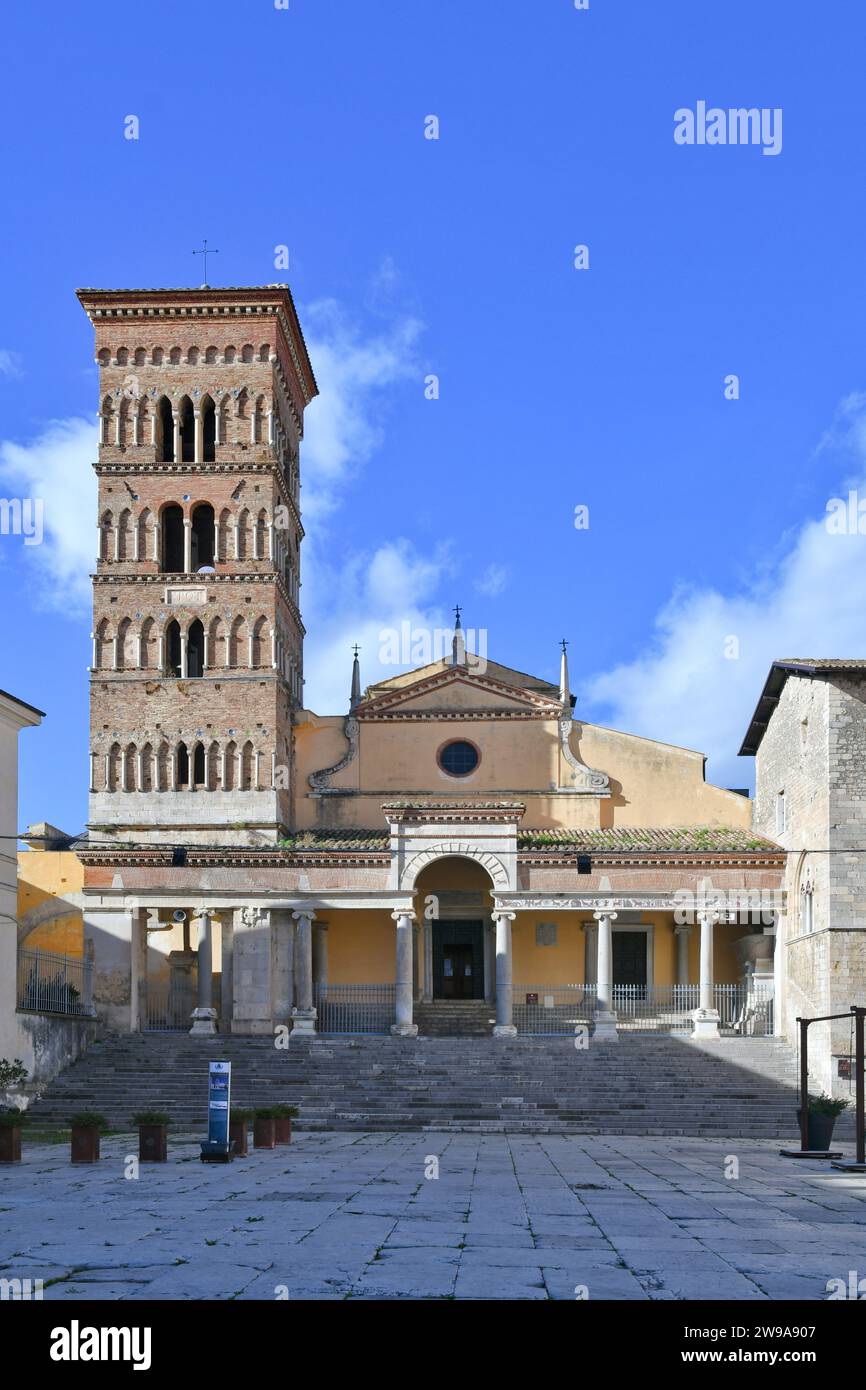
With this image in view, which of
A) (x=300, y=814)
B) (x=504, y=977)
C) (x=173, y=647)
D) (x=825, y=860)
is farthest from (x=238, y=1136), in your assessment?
(x=173, y=647)

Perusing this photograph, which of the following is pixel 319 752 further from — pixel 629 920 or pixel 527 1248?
pixel 527 1248

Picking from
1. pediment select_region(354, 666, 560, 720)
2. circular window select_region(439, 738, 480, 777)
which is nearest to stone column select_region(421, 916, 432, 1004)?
circular window select_region(439, 738, 480, 777)

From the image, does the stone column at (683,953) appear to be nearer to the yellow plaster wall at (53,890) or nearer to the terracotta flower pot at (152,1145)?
the yellow plaster wall at (53,890)

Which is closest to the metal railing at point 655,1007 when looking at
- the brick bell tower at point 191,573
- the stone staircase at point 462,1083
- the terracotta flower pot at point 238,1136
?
the stone staircase at point 462,1083

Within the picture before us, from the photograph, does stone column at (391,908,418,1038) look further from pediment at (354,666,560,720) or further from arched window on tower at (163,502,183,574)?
arched window on tower at (163,502,183,574)

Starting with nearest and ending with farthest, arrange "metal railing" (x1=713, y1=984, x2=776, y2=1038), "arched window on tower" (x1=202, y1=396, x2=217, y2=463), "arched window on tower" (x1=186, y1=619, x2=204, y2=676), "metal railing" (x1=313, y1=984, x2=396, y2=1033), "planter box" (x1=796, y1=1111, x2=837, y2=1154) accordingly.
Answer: "planter box" (x1=796, y1=1111, x2=837, y2=1154), "metal railing" (x1=713, y1=984, x2=776, y2=1038), "metal railing" (x1=313, y1=984, x2=396, y2=1033), "arched window on tower" (x1=186, y1=619, x2=204, y2=676), "arched window on tower" (x1=202, y1=396, x2=217, y2=463)

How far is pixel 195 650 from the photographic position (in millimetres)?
40844

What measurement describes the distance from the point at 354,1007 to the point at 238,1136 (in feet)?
53.3

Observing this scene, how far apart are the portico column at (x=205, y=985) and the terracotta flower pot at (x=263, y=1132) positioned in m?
12.3

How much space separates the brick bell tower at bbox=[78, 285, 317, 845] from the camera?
129 ft

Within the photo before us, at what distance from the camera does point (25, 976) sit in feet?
114

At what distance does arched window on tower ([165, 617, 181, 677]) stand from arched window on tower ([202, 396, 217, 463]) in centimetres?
484

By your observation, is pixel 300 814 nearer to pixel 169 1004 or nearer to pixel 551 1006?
pixel 169 1004
